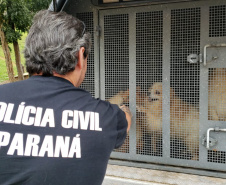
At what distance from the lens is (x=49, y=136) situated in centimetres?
111

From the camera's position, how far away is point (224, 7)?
2.63 meters

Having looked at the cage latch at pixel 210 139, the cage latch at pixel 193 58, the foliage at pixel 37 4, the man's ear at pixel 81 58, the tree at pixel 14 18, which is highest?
the foliage at pixel 37 4

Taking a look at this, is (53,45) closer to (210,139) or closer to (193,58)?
(193,58)

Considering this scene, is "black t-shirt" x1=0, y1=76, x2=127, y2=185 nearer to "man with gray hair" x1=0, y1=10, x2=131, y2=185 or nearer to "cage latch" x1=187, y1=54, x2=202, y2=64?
"man with gray hair" x1=0, y1=10, x2=131, y2=185

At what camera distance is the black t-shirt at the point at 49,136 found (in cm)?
109

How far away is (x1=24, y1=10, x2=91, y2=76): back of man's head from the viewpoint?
48.6 inches

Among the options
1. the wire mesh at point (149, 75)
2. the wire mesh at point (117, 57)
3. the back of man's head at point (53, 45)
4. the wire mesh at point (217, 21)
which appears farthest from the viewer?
the wire mesh at point (117, 57)

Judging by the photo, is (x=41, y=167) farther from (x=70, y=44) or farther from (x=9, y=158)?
(x=70, y=44)

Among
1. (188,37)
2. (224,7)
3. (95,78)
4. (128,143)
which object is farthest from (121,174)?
(224,7)

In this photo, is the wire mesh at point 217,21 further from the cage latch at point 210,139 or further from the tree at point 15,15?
the tree at point 15,15

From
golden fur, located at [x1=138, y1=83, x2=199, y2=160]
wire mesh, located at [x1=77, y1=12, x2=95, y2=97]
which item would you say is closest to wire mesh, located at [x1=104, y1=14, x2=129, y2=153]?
wire mesh, located at [x1=77, y1=12, x2=95, y2=97]

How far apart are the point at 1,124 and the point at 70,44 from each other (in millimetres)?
525

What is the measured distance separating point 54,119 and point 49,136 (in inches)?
3.2

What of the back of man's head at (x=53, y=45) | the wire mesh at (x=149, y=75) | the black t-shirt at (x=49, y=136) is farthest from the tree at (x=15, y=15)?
the black t-shirt at (x=49, y=136)
